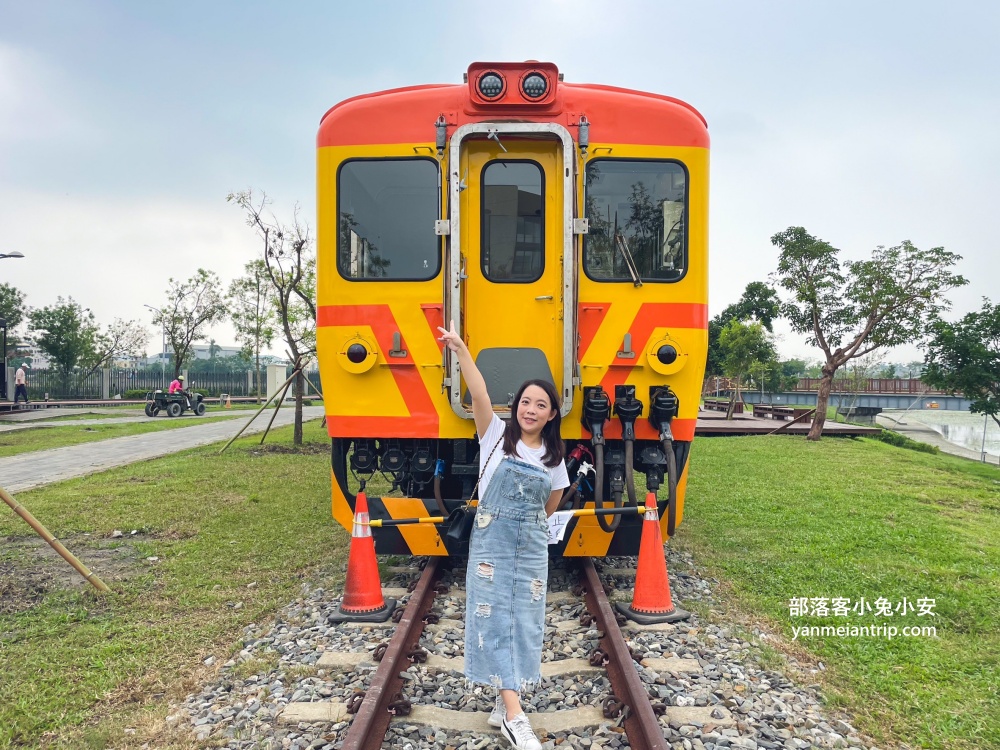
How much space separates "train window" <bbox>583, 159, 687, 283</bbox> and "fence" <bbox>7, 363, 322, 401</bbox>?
28.2m

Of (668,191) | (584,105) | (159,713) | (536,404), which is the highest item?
(584,105)

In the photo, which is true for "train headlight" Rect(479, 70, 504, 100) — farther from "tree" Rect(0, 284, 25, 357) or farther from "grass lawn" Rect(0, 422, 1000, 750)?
"tree" Rect(0, 284, 25, 357)

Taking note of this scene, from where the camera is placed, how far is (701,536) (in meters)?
6.76

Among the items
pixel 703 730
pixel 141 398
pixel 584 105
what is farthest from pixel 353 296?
pixel 141 398

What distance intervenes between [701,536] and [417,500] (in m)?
3.47

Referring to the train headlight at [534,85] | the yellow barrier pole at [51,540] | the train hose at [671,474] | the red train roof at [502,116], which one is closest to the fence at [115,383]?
the yellow barrier pole at [51,540]

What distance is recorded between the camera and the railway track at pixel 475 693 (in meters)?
2.93

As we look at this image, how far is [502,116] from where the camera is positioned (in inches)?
A: 177

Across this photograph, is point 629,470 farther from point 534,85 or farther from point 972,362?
point 972,362

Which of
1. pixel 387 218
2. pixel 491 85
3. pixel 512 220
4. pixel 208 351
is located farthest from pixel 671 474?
pixel 208 351

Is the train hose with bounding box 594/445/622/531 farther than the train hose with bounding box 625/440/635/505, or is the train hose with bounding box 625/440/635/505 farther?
the train hose with bounding box 625/440/635/505

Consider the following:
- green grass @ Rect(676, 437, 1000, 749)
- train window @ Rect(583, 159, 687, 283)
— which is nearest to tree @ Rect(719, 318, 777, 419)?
green grass @ Rect(676, 437, 1000, 749)

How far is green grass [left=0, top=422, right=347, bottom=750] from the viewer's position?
3357mm

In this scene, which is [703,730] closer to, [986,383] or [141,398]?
[986,383]
